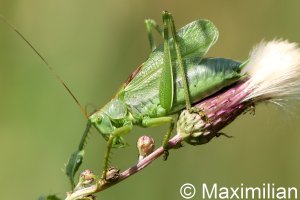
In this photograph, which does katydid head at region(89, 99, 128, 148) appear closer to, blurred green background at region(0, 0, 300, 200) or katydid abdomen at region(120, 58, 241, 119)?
katydid abdomen at region(120, 58, 241, 119)

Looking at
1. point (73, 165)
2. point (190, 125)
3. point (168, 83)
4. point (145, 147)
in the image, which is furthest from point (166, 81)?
point (73, 165)

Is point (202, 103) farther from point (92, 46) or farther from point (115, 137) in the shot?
point (92, 46)

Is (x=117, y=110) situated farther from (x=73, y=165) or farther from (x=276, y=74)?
(x=276, y=74)

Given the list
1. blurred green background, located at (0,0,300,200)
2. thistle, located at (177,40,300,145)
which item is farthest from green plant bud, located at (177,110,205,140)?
blurred green background, located at (0,0,300,200)

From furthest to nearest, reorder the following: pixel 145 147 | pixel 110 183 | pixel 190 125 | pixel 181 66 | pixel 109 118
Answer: pixel 109 118 < pixel 181 66 < pixel 190 125 < pixel 145 147 < pixel 110 183

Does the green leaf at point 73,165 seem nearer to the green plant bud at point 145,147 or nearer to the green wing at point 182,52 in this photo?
the green plant bud at point 145,147

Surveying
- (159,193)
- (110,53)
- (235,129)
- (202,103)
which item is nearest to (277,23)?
(235,129)

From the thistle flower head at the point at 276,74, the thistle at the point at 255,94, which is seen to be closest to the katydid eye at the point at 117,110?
the thistle at the point at 255,94
